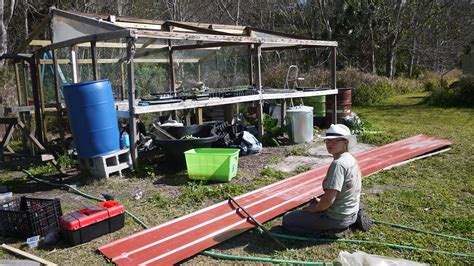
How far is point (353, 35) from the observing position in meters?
21.5

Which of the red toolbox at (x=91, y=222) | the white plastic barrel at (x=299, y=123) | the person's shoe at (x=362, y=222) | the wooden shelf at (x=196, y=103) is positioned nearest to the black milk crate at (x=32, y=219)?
the red toolbox at (x=91, y=222)

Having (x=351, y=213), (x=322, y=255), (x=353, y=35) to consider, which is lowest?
(x=322, y=255)

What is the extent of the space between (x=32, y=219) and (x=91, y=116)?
6.48 ft

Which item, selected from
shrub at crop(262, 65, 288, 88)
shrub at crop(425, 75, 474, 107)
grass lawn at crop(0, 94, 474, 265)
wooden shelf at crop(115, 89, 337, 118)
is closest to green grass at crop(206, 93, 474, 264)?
grass lawn at crop(0, 94, 474, 265)

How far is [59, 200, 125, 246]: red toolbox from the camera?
3.76 meters

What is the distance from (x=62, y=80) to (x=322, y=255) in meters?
7.55

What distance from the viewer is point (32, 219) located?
3951 millimetres

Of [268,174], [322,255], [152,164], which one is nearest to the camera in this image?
[322,255]

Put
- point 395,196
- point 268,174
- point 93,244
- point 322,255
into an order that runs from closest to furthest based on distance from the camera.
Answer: point 322,255 → point 93,244 → point 395,196 → point 268,174

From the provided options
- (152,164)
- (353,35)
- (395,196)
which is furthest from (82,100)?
(353,35)

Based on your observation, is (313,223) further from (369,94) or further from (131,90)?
(369,94)

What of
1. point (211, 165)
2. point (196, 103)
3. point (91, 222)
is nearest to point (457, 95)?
point (196, 103)

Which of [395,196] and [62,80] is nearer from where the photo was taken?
[395,196]

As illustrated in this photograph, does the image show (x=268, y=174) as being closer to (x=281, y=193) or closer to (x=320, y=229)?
(x=281, y=193)
